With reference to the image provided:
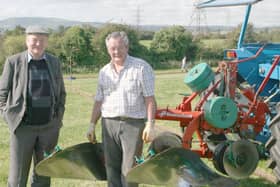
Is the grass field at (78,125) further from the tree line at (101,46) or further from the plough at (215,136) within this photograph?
the tree line at (101,46)

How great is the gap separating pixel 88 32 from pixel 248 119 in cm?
2486

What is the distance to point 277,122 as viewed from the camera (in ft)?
14.4

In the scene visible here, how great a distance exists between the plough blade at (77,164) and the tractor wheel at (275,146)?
1.50 meters

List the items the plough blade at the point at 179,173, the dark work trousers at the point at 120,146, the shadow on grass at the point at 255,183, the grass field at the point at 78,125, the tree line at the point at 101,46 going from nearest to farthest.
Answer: the plough blade at the point at 179,173 < the dark work trousers at the point at 120,146 < the shadow on grass at the point at 255,183 < the grass field at the point at 78,125 < the tree line at the point at 101,46

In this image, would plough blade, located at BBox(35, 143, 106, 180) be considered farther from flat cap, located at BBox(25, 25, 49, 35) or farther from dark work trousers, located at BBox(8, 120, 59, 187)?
flat cap, located at BBox(25, 25, 49, 35)

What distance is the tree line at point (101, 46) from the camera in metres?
27.0

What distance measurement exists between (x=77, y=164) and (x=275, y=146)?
5.72 ft

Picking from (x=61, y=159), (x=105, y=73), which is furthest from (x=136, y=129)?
(x=61, y=159)

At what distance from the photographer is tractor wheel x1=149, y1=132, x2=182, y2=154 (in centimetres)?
435

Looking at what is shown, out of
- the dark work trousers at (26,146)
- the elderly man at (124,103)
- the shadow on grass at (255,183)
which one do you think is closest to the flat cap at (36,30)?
the elderly man at (124,103)

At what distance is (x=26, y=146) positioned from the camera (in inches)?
151

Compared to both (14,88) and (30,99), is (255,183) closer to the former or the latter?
(30,99)

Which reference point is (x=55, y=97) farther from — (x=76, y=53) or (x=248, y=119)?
(x=76, y=53)

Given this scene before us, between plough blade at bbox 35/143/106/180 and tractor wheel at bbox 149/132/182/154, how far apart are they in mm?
515
